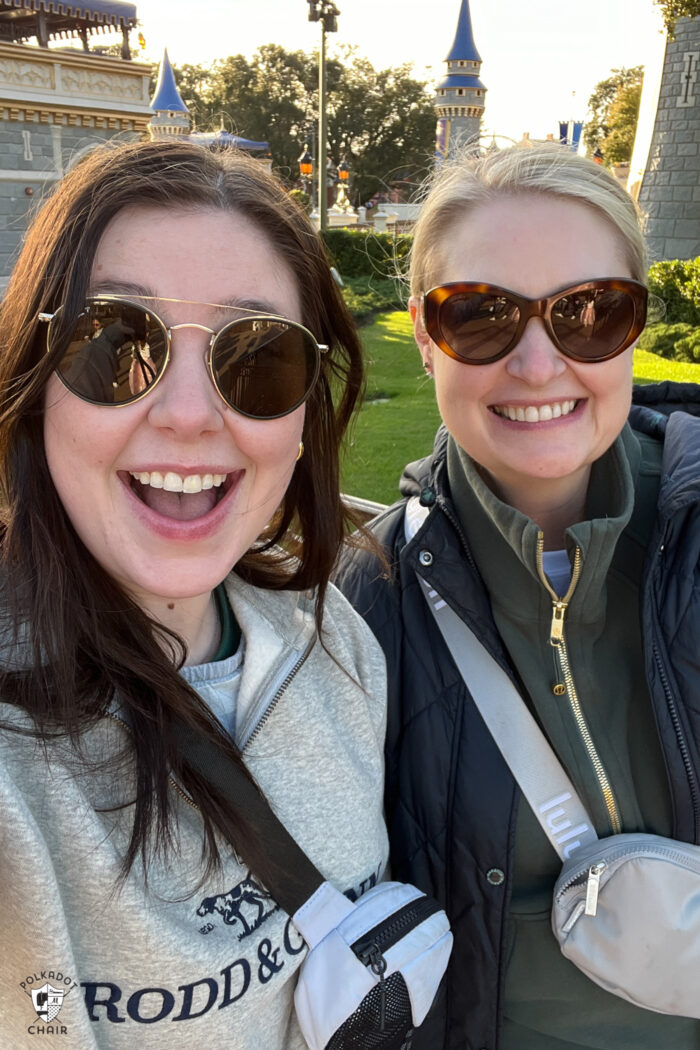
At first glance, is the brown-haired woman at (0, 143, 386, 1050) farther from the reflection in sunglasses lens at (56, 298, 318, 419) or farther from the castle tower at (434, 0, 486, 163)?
the castle tower at (434, 0, 486, 163)

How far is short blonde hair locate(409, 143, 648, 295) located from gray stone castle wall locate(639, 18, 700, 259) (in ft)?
59.6

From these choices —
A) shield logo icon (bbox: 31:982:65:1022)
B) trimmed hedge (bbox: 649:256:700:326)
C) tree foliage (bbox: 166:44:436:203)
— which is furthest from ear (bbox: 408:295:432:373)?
A: tree foliage (bbox: 166:44:436:203)

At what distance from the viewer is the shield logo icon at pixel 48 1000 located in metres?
1.18

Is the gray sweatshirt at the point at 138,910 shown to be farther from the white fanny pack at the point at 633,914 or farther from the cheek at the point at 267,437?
the white fanny pack at the point at 633,914

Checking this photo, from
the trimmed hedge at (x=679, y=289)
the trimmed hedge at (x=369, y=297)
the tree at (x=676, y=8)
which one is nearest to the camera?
the tree at (x=676, y=8)

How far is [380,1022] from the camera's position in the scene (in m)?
1.45

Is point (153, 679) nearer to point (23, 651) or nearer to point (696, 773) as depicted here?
point (23, 651)

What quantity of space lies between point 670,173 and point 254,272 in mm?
20978

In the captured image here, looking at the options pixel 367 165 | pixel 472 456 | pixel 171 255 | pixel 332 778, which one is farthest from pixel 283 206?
pixel 367 165

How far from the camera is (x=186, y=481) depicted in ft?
4.34

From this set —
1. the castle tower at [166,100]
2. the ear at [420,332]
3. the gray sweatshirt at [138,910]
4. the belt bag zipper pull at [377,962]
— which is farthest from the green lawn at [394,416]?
the castle tower at [166,100]

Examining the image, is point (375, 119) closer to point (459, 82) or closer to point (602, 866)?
point (459, 82)

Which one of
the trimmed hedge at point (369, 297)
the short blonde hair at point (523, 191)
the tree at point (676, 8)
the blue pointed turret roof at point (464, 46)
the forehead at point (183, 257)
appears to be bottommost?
the trimmed hedge at point (369, 297)

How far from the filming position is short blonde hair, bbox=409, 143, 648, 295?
187 cm
